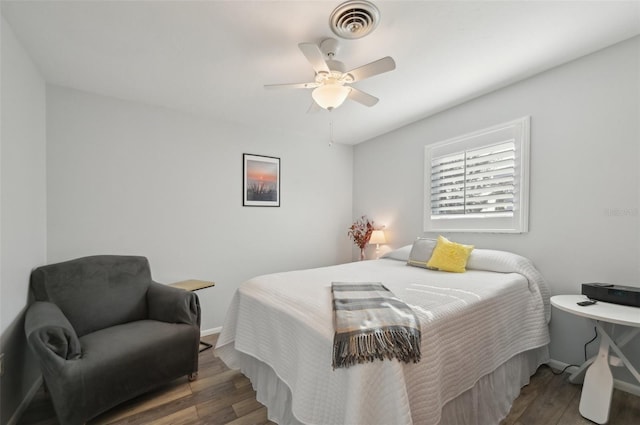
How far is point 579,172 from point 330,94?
2.07 metres

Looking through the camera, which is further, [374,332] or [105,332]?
[105,332]

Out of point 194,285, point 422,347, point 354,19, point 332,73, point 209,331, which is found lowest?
point 209,331

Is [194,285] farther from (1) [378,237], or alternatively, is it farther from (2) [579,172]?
(2) [579,172]

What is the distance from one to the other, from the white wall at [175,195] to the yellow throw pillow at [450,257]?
6.21 ft

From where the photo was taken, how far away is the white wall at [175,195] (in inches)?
99.5

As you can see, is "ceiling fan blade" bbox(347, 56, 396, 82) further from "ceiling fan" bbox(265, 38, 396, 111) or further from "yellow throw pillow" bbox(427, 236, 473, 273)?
"yellow throw pillow" bbox(427, 236, 473, 273)

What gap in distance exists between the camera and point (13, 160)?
5.73 feet

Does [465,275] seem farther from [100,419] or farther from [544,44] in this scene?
[100,419]

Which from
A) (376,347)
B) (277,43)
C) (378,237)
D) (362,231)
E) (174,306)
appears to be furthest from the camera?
(362,231)

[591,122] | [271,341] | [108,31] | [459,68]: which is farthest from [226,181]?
[591,122]

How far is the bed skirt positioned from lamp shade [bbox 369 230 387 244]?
1.97 meters

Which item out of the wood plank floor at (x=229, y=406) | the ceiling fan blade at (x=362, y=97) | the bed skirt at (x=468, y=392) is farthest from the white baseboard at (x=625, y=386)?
the ceiling fan blade at (x=362, y=97)

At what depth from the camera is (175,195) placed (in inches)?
119

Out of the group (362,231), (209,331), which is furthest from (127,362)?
(362,231)
